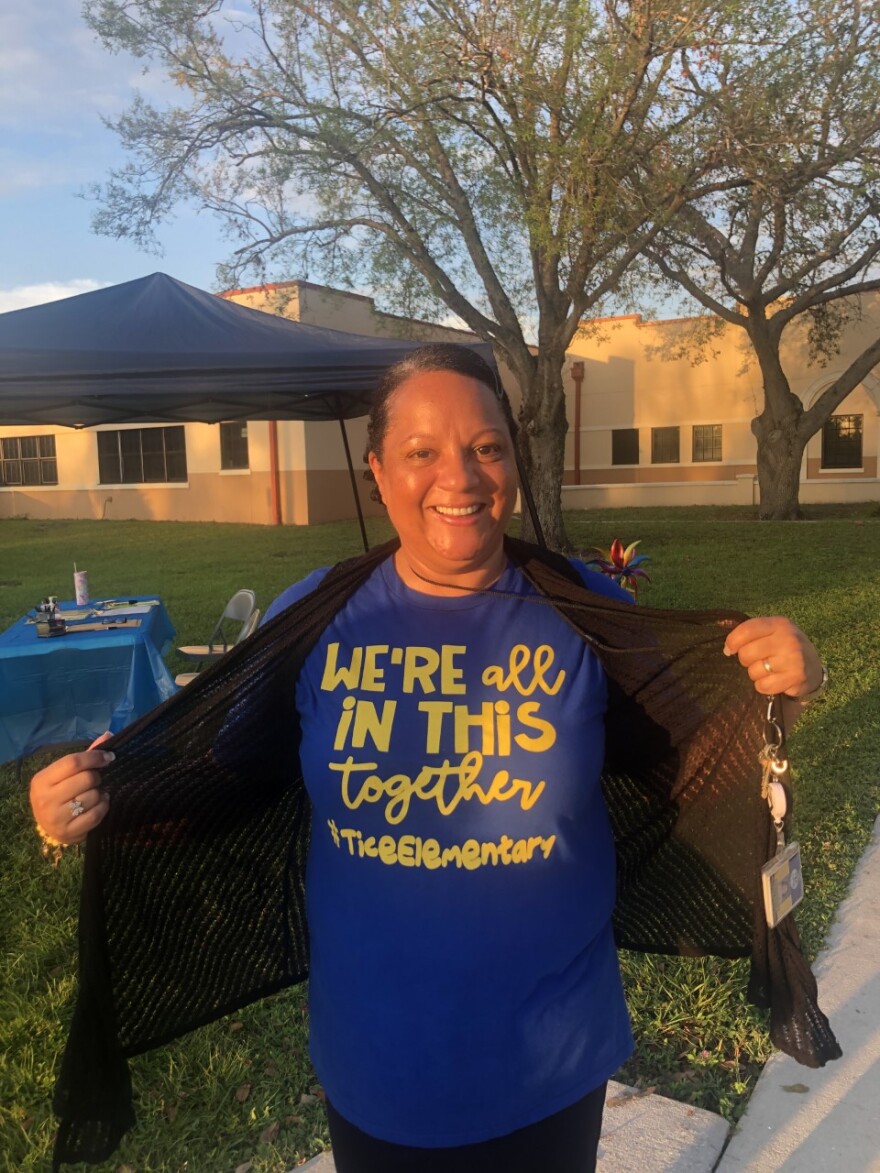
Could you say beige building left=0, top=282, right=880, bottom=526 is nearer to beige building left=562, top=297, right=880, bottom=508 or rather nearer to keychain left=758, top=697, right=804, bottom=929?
beige building left=562, top=297, right=880, bottom=508

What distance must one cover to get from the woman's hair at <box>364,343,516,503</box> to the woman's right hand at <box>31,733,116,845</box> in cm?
69

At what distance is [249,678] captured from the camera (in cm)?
148

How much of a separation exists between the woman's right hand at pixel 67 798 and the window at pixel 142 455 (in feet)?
71.4

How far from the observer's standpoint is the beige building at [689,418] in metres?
23.4

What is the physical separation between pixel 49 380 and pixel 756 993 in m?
5.53

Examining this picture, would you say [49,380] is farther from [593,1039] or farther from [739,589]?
[739,589]

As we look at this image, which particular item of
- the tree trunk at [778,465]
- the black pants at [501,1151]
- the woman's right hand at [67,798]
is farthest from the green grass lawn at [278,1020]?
the tree trunk at [778,465]

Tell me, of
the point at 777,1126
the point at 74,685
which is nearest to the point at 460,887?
the point at 777,1126

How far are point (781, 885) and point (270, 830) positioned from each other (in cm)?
91

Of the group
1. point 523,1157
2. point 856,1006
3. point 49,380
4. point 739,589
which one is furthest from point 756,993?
point 739,589

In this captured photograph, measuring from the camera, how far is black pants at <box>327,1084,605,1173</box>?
1.25 metres

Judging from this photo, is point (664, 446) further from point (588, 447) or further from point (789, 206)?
point (789, 206)

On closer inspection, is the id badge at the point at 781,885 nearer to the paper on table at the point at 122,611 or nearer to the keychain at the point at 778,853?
the keychain at the point at 778,853

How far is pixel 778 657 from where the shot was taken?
1.34 metres
